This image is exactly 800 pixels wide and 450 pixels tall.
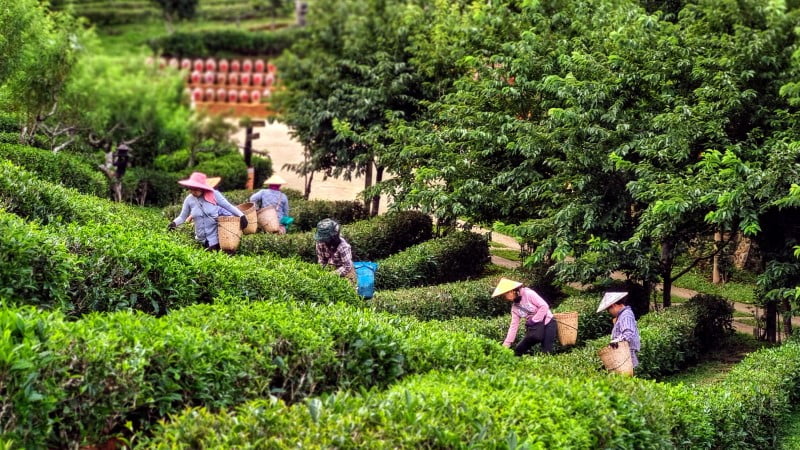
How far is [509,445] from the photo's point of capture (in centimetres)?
716

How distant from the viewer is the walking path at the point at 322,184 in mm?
17953

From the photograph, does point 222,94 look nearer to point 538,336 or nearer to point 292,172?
point 292,172

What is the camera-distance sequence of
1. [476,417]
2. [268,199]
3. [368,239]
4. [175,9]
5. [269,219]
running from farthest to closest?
[175,9] < [368,239] < [268,199] < [269,219] < [476,417]

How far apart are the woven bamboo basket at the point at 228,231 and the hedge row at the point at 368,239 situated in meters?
1.08

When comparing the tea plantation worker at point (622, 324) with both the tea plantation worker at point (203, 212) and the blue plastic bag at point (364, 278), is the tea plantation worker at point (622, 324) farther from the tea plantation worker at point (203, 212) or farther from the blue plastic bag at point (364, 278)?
the tea plantation worker at point (203, 212)

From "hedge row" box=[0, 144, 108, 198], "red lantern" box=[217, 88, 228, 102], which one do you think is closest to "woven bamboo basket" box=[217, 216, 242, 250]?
"hedge row" box=[0, 144, 108, 198]

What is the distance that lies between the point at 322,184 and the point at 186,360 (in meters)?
20.8

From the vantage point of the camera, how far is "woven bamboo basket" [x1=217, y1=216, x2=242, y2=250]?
13.4 metres

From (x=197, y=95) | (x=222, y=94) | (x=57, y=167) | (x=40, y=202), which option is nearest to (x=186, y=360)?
(x=40, y=202)

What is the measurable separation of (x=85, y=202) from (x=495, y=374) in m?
6.47

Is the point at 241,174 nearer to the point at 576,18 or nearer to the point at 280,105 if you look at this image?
the point at 280,105

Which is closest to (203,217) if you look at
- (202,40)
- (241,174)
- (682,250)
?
(682,250)

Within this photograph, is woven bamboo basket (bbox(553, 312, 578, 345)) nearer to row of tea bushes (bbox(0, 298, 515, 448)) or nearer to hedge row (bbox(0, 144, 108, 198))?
row of tea bushes (bbox(0, 298, 515, 448))

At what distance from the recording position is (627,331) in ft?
37.1
